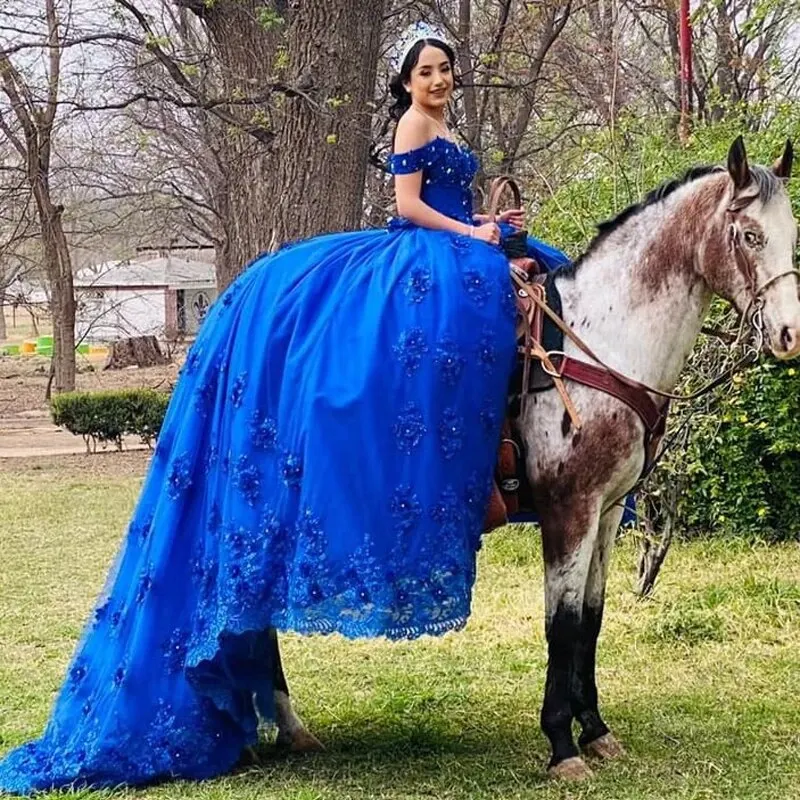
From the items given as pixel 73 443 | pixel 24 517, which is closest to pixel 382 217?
pixel 73 443

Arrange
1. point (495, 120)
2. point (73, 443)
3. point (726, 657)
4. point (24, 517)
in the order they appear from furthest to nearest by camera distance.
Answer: point (73, 443) < point (495, 120) < point (24, 517) < point (726, 657)

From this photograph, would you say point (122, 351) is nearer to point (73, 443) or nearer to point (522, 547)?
point (73, 443)

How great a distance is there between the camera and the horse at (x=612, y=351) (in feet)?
13.1

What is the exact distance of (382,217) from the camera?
55.3 ft

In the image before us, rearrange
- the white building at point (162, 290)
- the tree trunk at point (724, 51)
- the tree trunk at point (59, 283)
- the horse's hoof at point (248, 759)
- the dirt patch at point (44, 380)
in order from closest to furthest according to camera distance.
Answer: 1. the horse's hoof at point (248, 759)
2. the tree trunk at point (724, 51)
3. the tree trunk at point (59, 283)
4. the dirt patch at point (44, 380)
5. the white building at point (162, 290)

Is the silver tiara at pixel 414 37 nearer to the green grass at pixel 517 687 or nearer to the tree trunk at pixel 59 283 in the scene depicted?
the green grass at pixel 517 687

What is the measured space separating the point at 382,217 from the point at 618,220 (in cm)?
1286

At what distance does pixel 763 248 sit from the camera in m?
3.80

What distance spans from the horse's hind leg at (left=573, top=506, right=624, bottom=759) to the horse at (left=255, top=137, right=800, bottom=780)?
7.3 inches

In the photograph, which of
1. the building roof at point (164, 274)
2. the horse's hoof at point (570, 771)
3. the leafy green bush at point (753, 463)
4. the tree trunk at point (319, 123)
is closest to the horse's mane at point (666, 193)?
the horse's hoof at point (570, 771)

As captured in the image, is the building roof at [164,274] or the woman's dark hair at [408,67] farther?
the building roof at [164,274]

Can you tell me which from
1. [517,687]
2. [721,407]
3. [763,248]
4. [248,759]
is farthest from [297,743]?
[721,407]

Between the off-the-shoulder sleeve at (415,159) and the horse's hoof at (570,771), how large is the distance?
2140 millimetres

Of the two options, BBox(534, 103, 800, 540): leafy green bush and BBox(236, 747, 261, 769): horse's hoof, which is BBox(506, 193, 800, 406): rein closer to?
BBox(236, 747, 261, 769): horse's hoof
